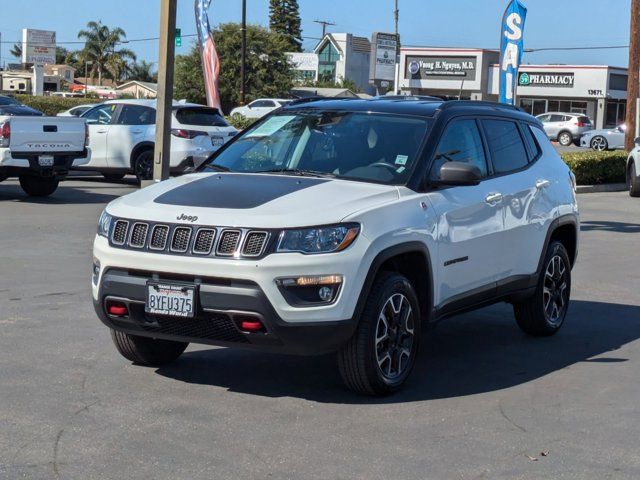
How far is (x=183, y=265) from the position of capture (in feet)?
19.5

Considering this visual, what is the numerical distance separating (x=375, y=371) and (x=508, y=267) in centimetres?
191

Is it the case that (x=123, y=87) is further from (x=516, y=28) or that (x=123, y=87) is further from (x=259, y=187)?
(x=259, y=187)

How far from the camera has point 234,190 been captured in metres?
6.43

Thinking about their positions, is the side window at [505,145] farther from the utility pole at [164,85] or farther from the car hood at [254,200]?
the utility pole at [164,85]

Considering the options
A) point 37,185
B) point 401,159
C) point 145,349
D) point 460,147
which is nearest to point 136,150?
point 37,185

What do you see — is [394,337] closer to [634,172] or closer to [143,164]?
[143,164]

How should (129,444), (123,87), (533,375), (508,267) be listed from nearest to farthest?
(129,444) < (533,375) < (508,267) < (123,87)

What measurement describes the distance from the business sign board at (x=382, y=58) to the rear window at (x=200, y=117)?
3634cm

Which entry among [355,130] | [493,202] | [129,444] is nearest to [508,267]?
[493,202]

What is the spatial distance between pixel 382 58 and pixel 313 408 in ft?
173

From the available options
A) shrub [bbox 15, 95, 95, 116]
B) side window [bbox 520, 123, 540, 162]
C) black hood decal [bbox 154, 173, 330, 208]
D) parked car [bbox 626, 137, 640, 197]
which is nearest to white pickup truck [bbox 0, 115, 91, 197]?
side window [bbox 520, 123, 540, 162]

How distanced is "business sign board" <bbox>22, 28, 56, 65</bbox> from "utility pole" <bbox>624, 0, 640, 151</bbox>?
53701 mm

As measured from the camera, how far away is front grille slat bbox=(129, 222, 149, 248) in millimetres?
6188

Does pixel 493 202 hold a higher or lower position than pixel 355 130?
lower
